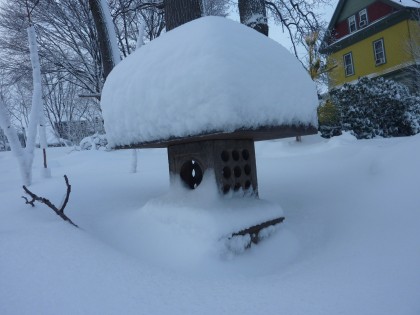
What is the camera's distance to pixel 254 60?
6.79 feet

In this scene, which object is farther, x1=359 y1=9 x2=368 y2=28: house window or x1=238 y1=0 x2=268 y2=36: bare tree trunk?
x1=359 y1=9 x2=368 y2=28: house window

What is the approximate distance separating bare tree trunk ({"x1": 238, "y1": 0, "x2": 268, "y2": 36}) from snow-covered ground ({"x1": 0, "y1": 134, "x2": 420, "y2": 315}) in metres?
2.60

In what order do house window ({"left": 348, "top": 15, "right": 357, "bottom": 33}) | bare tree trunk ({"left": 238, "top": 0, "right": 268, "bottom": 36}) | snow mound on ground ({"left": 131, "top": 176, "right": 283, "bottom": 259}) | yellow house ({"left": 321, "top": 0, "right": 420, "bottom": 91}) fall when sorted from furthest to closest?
house window ({"left": 348, "top": 15, "right": 357, "bottom": 33}) < yellow house ({"left": 321, "top": 0, "right": 420, "bottom": 91}) < bare tree trunk ({"left": 238, "top": 0, "right": 268, "bottom": 36}) < snow mound on ground ({"left": 131, "top": 176, "right": 283, "bottom": 259})

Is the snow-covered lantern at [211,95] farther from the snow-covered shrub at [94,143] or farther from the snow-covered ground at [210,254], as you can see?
the snow-covered shrub at [94,143]

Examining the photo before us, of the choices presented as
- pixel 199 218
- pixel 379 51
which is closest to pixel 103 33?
pixel 199 218

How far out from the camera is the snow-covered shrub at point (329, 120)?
35.4 ft

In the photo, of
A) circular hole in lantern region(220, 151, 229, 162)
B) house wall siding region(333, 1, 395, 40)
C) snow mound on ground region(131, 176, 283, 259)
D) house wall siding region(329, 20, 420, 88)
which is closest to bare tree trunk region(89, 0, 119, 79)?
snow mound on ground region(131, 176, 283, 259)

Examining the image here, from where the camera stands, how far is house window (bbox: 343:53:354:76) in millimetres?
17947

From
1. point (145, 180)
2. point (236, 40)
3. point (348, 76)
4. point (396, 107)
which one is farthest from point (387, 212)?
point (348, 76)

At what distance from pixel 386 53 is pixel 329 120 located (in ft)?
26.8

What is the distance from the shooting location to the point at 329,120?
432 inches

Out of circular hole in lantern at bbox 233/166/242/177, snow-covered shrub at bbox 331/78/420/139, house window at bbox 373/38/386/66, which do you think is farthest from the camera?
house window at bbox 373/38/386/66

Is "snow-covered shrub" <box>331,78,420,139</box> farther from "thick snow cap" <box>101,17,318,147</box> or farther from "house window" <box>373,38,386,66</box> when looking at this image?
"thick snow cap" <box>101,17,318,147</box>

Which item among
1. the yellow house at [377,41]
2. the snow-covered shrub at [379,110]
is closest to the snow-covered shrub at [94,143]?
the snow-covered shrub at [379,110]
